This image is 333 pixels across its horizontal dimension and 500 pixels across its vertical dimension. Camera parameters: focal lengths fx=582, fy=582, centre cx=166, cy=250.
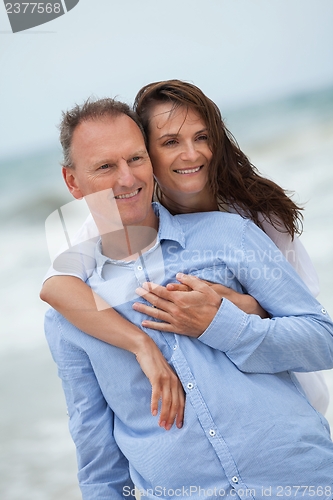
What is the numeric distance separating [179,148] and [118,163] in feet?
0.70

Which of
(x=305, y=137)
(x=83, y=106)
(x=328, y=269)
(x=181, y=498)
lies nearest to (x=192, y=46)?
(x=305, y=137)

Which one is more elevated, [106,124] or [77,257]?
[106,124]

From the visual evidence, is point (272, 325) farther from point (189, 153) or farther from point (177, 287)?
point (189, 153)

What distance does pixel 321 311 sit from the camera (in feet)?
4.11

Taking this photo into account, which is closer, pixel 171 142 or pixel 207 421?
pixel 207 421

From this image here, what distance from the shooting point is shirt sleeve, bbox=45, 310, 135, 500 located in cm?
129

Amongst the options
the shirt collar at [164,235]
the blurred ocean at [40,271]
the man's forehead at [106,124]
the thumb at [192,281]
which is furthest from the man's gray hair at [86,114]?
the blurred ocean at [40,271]

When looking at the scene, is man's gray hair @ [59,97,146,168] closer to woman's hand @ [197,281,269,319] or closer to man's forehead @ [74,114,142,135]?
man's forehead @ [74,114,142,135]

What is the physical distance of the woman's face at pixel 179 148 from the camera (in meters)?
1.41

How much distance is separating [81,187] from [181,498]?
70 cm

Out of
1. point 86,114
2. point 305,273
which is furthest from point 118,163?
point 305,273

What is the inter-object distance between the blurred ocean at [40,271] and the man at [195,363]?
2.93 feet

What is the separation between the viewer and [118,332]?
3.93ft

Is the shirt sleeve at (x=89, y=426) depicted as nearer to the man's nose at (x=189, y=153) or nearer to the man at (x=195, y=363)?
the man at (x=195, y=363)
